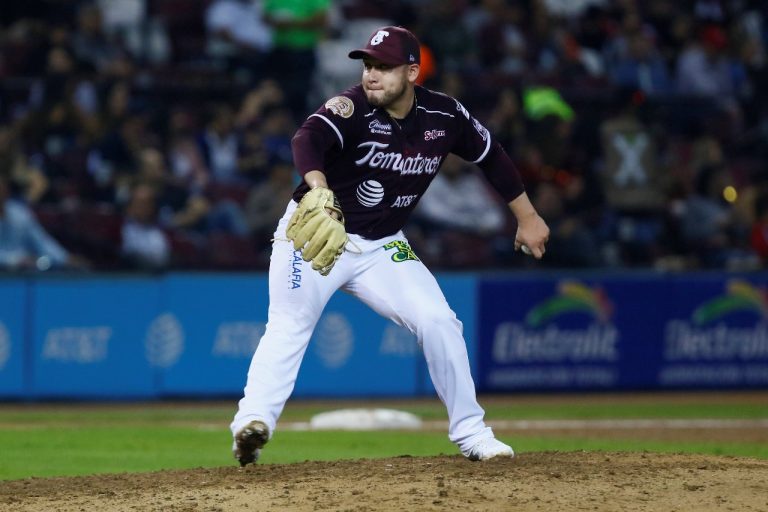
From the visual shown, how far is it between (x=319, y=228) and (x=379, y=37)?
1.09m

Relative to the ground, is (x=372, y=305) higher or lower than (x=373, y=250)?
lower

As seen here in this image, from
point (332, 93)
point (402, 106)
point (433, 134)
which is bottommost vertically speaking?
point (433, 134)

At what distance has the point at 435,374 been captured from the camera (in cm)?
666

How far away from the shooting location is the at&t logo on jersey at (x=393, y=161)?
21.6 feet

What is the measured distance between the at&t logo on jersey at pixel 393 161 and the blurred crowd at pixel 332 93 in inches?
290

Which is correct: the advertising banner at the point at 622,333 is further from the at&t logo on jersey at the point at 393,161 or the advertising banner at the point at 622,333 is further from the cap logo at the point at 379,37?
the cap logo at the point at 379,37

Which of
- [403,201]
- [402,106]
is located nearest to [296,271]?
[403,201]

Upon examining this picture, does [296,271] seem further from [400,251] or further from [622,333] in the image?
[622,333]

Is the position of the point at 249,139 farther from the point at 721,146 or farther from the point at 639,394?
the point at 721,146

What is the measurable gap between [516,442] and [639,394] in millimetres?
5048

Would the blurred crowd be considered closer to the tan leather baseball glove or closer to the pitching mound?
the pitching mound

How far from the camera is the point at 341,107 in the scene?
6457 millimetres

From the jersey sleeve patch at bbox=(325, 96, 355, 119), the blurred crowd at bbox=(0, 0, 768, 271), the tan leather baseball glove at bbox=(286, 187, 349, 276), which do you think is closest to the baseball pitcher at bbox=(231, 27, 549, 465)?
the jersey sleeve patch at bbox=(325, 96, 355, 119)

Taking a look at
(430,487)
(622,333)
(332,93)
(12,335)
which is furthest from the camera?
(332,93)
